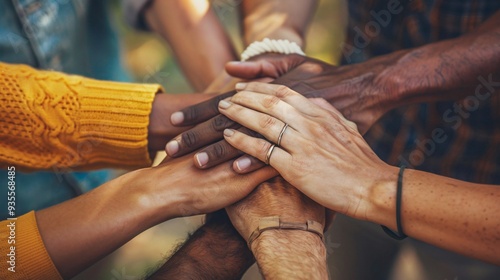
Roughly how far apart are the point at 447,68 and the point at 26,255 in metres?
0.98

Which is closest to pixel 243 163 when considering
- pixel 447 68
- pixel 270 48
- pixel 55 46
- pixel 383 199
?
pixel 383 199

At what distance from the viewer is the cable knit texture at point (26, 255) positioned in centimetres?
114

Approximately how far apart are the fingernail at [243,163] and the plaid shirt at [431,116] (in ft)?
1.73

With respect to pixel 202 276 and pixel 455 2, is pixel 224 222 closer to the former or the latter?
pixel 202 276

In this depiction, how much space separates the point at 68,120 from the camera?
132 cm

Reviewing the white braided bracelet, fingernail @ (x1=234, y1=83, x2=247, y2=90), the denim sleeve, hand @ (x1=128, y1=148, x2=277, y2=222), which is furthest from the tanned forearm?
the denim sleeve

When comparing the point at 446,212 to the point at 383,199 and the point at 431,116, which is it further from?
the point at 431,116

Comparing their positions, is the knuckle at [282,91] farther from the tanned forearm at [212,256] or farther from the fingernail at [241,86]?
the tanned forearm at [212,256]

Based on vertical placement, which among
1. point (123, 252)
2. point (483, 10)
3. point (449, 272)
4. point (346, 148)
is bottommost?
point (449, 272)

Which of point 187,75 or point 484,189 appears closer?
point 484,189

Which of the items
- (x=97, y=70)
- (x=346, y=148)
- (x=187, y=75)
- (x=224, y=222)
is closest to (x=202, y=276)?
(x=224, y=222)

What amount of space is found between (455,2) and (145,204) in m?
0.86

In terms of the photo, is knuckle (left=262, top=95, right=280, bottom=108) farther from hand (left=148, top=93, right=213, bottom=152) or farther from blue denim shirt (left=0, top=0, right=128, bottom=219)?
blue denim shirt (left=0, top=0, right=128, bottom=219)

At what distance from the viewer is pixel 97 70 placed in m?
1.80
